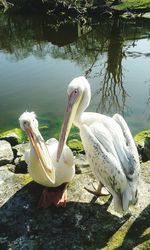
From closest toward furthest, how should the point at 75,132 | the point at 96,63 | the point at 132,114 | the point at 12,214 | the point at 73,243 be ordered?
the point at 73,243, the point at 12,214, the point at 75,132, the point at 132,114, the point at 96,63

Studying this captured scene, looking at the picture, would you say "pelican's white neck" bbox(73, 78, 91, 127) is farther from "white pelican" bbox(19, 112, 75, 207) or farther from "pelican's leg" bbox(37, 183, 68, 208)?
"pelican's leg" bbox(37, 183, 68, 208)

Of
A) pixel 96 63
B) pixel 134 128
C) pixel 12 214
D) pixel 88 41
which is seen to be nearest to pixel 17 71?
pixel 96 63

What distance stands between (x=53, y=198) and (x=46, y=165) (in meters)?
0.49

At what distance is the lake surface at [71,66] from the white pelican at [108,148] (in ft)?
9.40

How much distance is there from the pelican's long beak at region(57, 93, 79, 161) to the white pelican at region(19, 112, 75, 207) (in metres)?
0.15

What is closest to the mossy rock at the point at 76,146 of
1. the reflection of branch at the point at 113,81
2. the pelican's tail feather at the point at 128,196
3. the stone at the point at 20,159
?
the stone at the point at 20,159

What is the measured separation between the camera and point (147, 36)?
14.7 meters

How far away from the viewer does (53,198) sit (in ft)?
15.2

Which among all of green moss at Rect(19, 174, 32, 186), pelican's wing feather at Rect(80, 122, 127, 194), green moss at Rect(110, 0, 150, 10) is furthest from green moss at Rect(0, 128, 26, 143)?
green moss at Rect(110, 0, 150, 10)

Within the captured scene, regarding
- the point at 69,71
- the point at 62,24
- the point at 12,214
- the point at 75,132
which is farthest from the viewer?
the point at 62,24

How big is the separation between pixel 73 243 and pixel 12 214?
2.85 feet

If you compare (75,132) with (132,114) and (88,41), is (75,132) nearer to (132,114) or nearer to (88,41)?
(132,114)

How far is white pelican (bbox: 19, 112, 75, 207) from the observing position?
14.4ft

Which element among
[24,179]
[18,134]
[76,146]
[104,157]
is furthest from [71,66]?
[104,157]
